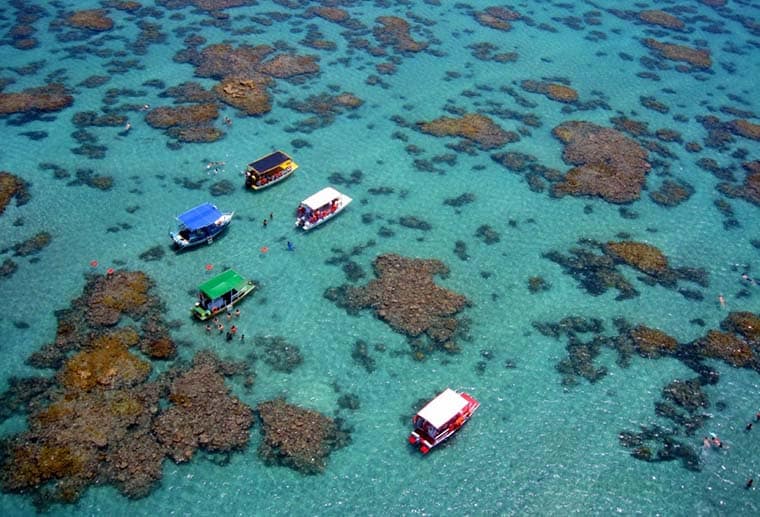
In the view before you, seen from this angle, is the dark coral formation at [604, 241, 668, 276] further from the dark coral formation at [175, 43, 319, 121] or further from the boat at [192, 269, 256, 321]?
the dark coral formation at [175, 43, 319, 121]

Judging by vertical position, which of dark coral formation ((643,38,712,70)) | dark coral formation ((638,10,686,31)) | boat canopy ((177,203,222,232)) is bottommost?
boat canopy ((177,203,222,232))

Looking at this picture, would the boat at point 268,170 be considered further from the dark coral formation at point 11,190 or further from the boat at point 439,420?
the boat at point 439,420

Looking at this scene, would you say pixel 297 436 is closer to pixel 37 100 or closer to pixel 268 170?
pixel 268 170

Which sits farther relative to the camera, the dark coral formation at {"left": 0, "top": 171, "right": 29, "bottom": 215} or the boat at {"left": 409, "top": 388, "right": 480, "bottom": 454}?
the dark coral formation at {"left": 0, "top": 171, "right": 29, "bottom": 215}

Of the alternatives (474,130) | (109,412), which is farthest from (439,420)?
(474,130)

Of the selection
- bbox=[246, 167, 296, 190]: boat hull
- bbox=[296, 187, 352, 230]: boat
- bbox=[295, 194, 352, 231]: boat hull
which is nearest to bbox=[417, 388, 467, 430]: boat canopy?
bbox=[295, 194, 352, 231]: boat hull

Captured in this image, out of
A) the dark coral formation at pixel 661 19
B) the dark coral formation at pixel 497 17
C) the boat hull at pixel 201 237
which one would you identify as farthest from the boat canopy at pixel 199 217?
the dark coral formation at pixel 661 19

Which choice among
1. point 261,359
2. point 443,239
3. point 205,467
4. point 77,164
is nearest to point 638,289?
point 443,239
